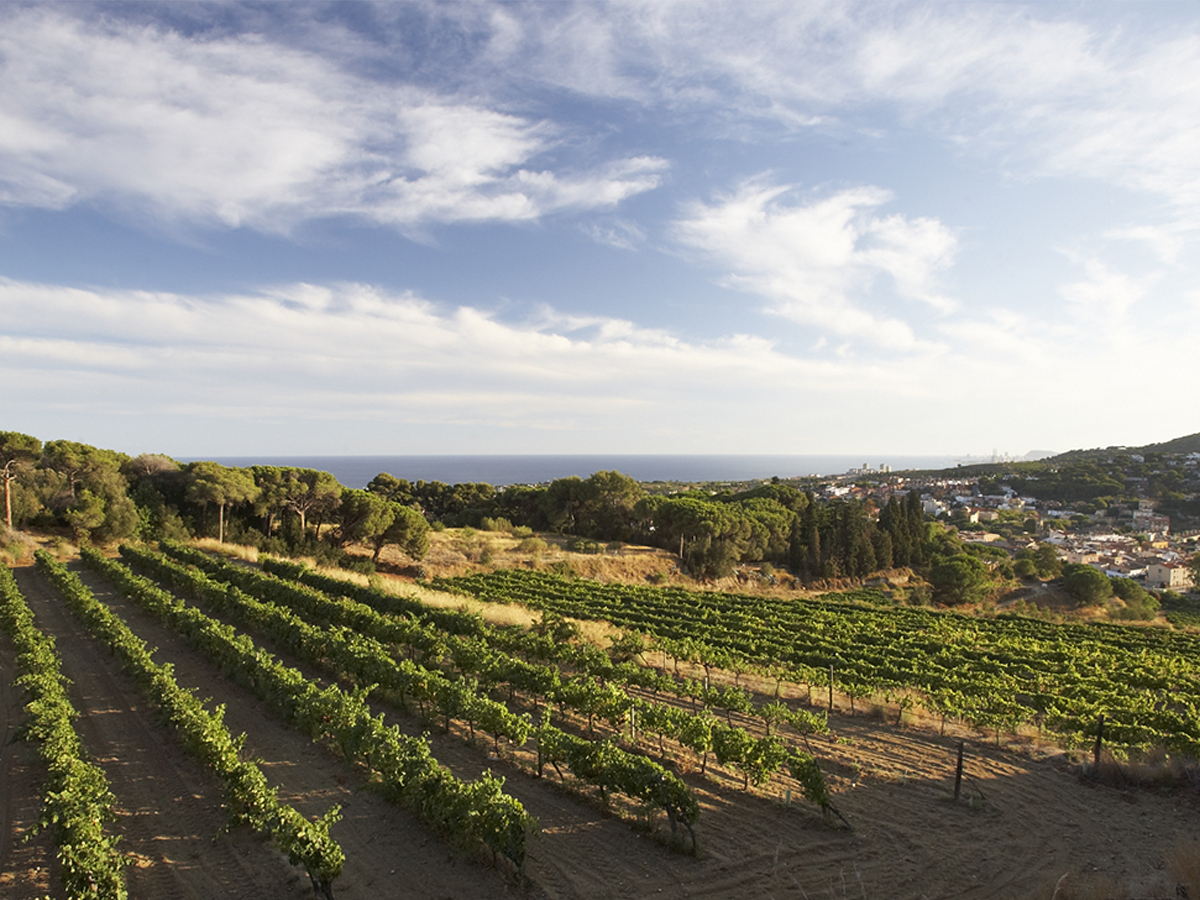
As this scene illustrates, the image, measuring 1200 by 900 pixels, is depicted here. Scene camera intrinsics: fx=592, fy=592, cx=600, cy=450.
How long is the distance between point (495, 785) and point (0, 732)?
11486 mm

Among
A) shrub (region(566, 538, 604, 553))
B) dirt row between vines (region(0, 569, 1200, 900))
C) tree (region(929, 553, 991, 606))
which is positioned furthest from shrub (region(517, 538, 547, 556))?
tree (region(929, 553, 991, 606))

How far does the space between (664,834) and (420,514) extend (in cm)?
3558

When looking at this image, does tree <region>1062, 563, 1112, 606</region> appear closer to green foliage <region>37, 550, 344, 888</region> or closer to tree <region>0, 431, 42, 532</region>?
green foliage <region>37, 550, 344, 888</region>

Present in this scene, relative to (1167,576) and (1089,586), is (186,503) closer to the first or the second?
(1089,586)

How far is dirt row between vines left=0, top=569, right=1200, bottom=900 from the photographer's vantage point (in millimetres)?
8031

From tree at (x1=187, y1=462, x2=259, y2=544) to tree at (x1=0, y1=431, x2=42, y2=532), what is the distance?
25.9ft

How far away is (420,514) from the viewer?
41969mm

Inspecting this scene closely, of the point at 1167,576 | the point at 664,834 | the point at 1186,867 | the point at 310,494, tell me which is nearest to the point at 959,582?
the point at 1167,576

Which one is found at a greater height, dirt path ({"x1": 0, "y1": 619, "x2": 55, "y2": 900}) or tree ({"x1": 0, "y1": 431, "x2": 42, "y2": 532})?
tree ({"x1": 0, "y1": 431, "x2": 42, "y2": 532})

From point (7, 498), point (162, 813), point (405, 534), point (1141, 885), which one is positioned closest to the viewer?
point (1141, 885)

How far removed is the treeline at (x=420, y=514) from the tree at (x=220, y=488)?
9 cm

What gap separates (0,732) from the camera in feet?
39.8

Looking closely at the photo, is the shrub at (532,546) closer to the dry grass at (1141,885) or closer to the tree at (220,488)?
the tree at (220,488)

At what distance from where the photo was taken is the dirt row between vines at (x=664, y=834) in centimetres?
803
